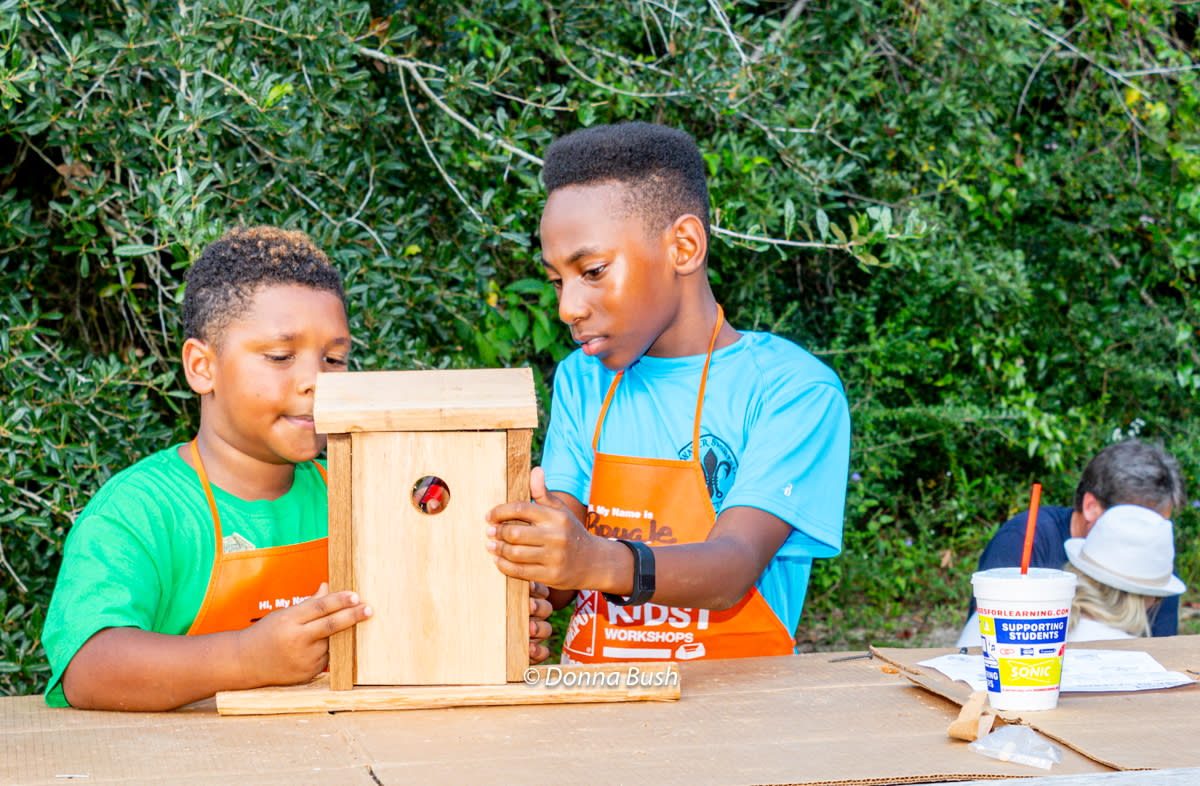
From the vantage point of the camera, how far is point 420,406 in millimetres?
1777

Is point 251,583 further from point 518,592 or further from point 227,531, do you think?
point 518,592

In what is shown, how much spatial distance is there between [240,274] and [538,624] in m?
0.86

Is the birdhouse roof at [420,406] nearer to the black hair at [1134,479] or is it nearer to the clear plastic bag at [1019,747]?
the clear plastic bag at [1019,747]

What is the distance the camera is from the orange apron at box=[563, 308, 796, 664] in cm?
238

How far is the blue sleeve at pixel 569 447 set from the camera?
100 inches

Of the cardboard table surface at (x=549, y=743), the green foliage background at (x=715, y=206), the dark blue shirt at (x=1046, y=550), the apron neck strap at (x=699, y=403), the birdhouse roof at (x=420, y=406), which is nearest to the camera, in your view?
the cardboard table surface at (x=549, y=743)

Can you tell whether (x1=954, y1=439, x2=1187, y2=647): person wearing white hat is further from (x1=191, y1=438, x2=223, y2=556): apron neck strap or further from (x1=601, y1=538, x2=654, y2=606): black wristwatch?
(x1=191, y1=438, x2=223, y2=556): apron neck strap

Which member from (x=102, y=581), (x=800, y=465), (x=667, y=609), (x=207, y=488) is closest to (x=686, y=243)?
(x=800, y=465)

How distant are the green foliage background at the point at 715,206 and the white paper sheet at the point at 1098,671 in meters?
1.42

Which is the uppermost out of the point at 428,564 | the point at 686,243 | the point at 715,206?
the point at 715,206

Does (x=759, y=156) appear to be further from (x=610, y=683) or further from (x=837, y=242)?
(x=610, y=683)

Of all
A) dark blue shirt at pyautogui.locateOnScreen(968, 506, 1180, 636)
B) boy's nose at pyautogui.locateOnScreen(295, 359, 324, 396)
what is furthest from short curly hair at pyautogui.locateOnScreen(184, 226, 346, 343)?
dark blue shirt at pyautogui.locateOnScreen(968, 506, 1180, 636)

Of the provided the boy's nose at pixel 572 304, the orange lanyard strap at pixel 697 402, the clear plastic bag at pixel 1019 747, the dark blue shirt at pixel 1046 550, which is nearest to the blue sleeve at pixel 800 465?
the orange lanyard strap at pixel 697 402

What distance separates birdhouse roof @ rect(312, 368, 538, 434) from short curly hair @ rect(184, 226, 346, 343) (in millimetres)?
464
